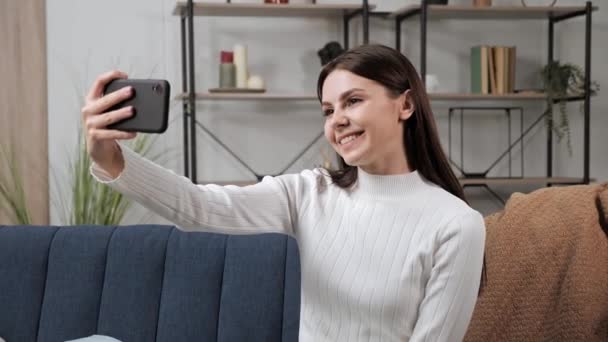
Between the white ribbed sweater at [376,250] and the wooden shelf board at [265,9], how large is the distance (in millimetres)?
2364

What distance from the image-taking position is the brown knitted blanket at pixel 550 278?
2078mm

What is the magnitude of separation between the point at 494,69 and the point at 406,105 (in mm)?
2728

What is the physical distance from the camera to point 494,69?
4.14 meters

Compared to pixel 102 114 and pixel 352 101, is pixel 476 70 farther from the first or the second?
pixel 102 114

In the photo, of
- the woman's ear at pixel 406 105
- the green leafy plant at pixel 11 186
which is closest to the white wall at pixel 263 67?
the green leafy plant at pixel 11 186

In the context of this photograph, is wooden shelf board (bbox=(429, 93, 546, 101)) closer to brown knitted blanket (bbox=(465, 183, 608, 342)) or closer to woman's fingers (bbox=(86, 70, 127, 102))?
brown knitted blanket (bbox=(465, 183, 608, 342))

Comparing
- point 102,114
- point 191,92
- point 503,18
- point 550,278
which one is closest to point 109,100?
point 102,114

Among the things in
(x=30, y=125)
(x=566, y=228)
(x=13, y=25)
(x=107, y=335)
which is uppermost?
(x=13, y=25)

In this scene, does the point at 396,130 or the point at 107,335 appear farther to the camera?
the point at 107,335

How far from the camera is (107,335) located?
228 centimetres

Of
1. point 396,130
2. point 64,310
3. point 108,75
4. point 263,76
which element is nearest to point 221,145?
point 263,76

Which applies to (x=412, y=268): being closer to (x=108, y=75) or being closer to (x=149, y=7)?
(x=108, y=75)

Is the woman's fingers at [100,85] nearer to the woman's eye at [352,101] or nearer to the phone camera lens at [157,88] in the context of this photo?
the phone camera lens at [157,88]

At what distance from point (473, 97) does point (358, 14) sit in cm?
70
